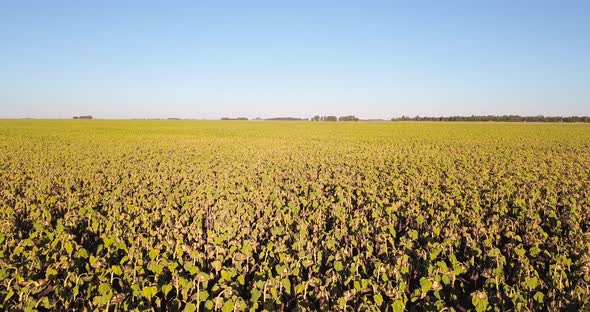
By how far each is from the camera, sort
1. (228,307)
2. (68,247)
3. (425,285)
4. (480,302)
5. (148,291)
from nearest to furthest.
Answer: (228,307)
(480,302)
(148,291)
(425,285)
(68,247)

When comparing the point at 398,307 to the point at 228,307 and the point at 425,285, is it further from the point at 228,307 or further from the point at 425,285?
the point at 228,307

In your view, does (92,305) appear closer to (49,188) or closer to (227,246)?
(227,246)

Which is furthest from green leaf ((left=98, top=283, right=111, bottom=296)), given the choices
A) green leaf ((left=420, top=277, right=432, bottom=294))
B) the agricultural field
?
green leaf ((left=420, top=277, right=432, bottom=294))

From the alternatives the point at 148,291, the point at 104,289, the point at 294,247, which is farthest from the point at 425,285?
the point at 104,289

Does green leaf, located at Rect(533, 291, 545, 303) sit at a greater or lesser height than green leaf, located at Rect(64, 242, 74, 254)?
lesser

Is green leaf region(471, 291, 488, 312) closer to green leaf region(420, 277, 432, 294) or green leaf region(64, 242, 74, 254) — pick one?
green leaf region(420, 277, 432, 294)

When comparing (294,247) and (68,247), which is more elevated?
(68,247)

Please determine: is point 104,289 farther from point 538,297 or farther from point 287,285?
point 538,297

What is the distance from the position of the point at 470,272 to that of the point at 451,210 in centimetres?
259

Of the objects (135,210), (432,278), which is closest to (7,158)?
(135,210)

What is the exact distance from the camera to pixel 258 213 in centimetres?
652

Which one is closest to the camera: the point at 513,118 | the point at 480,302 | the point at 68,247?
the point at 480,302

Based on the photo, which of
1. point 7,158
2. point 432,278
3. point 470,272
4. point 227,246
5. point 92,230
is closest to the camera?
point 432,278

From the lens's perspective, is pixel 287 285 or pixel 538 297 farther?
pixel 287 285
